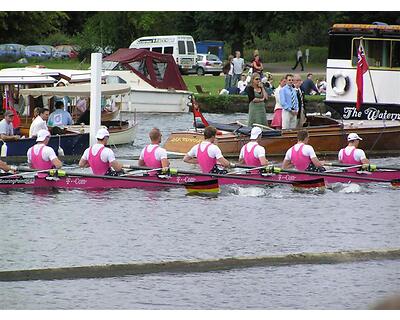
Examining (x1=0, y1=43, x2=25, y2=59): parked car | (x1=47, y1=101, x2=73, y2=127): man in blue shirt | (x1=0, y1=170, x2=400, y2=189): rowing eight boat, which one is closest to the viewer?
→ (x1=0, y1=170, x2=400, y2=189): rowing eight boat

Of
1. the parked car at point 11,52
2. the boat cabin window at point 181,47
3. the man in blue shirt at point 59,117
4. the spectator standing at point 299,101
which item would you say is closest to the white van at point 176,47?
the boat cabin window at point 181,47

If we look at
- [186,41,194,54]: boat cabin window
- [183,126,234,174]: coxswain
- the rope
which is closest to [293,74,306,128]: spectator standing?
[183,126,234,174]: coxswain

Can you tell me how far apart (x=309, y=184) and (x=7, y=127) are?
7695 millimetres

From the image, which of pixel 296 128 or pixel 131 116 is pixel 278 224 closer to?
pixel 296 128

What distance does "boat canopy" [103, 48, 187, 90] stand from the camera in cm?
3978

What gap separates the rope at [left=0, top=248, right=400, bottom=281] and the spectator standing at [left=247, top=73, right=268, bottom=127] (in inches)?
427

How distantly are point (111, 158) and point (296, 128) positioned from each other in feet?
24.9

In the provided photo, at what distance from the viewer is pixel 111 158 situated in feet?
64.6

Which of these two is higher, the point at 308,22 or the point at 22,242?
the point at 308,22

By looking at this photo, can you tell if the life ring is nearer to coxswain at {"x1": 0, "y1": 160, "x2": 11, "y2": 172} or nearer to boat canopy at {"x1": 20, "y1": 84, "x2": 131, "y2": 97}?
boat canopy at {"x1": 20, "y1": 84, "x2": 131, "y2": 97}

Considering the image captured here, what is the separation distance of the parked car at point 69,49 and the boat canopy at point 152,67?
89.8 feet

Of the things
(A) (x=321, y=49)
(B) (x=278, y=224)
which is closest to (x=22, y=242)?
(B) (x=278, y=224)

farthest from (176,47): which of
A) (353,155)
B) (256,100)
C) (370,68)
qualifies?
(353,155)

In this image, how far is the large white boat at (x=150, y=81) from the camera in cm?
3919
